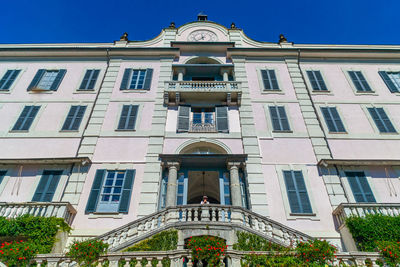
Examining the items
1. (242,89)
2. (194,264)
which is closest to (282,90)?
(242,89)

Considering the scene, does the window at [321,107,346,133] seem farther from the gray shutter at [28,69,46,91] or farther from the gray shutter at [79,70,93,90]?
the gray shutter at [28,69,46,91]

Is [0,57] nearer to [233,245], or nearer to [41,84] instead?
[41,84]

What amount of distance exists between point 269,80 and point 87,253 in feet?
48.4

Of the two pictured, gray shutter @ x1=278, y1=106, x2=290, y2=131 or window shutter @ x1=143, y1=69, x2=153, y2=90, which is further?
window shutter @ x1=143, y1=69, x2=153, y2=90

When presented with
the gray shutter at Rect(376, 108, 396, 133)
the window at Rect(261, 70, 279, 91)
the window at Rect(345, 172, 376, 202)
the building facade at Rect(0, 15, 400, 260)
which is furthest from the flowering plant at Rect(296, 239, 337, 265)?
the window at Rect(261, 70, 279, 91)

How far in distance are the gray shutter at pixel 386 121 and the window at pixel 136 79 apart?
46.2 feet

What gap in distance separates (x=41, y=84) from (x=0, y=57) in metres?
4.87

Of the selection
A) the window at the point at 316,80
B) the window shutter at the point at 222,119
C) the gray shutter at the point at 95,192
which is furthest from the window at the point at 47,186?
the window at the point at 316,80

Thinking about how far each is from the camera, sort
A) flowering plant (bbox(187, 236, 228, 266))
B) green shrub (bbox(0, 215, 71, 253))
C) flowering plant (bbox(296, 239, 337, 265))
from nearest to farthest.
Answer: flowering plant (bbox(187, 236, 228, 266)) < flowering plant (bbox(296, 239, 337, 265)) < green shrub (bbox(0, 215, 71, 253))

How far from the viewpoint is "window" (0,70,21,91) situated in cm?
1803

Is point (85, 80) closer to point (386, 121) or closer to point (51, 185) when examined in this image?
point (51, 185)

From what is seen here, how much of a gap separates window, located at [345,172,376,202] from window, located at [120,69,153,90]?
41.3ft

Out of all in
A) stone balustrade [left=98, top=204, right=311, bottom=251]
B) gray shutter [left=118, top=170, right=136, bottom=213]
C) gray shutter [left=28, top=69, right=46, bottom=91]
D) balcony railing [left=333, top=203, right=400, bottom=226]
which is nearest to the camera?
stone balustrade [left=98, top=204, right=311, bottom=251]

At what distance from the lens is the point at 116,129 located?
15.8 meters
